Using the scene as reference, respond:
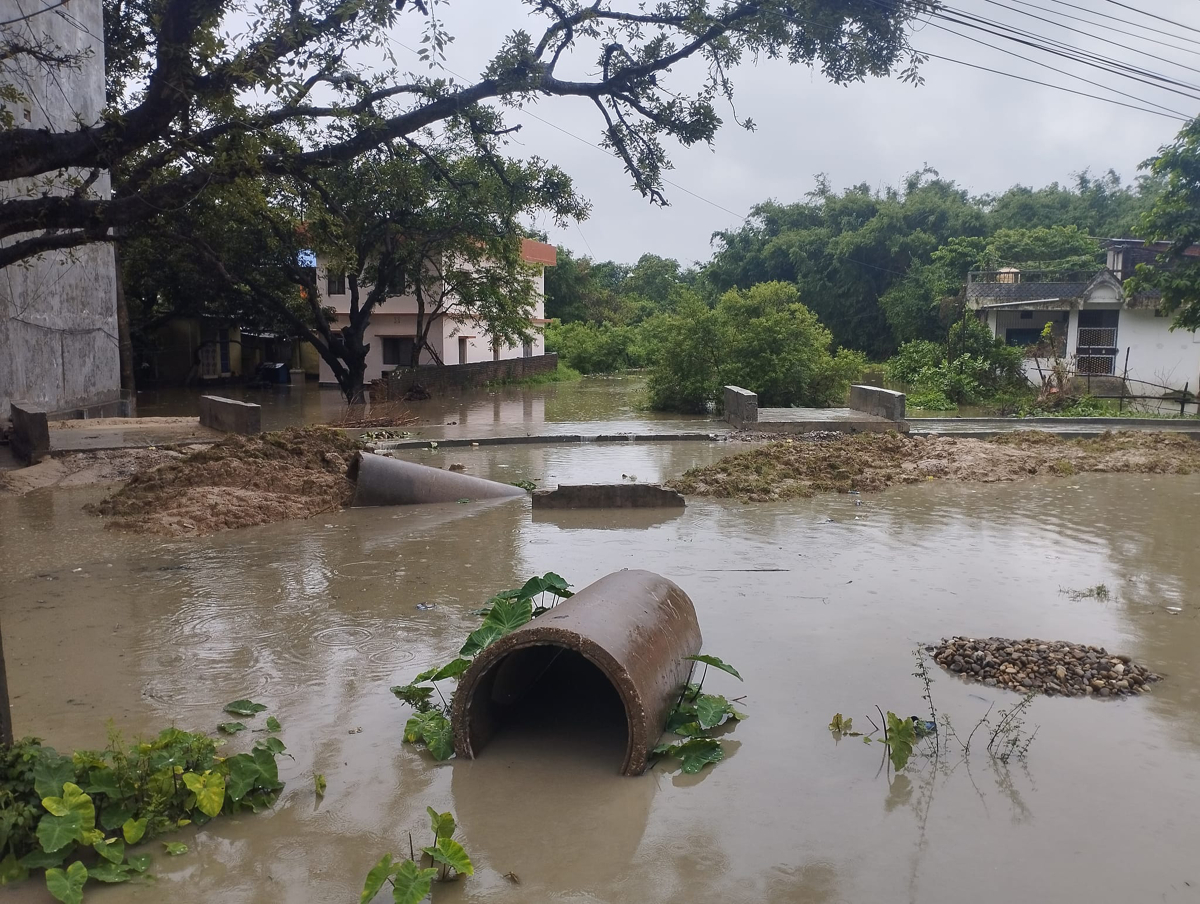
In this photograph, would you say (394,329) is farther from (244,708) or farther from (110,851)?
(110,851)

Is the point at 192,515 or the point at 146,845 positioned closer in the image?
the point at 146,845

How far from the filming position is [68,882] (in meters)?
3.53

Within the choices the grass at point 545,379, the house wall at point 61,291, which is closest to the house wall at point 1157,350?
the grass at point 545,379

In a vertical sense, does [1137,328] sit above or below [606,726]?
above

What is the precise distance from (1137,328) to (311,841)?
30.3 metres

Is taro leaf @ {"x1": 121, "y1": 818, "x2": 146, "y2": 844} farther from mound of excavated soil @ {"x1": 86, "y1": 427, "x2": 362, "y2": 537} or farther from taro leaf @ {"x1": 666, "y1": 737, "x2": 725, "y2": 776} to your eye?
mound of excavated soil @ {"x1": 86, "y1": 427, "x2": 362, "y2": 537}

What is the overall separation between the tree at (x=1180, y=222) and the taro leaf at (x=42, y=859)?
2351cm

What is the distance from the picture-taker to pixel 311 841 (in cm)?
406

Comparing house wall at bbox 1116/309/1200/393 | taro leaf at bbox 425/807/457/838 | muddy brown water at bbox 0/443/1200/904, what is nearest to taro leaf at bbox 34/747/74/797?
muddy brown water at bbox 0/443/1200/904

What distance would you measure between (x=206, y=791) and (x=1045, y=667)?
4755 millimetres

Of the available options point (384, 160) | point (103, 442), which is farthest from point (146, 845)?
point (384, 160)

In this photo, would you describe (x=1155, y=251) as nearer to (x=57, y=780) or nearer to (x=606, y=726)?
(x=606, y=726)

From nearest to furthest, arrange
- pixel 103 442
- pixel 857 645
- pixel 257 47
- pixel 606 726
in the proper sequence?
pixel 606 726
pixel 857 645
pixel 257 47
pixel 103 442

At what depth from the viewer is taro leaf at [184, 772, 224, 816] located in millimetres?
4113
